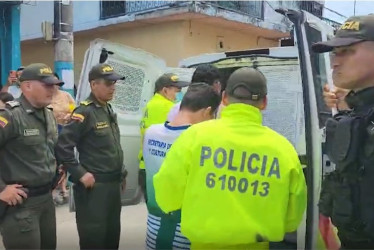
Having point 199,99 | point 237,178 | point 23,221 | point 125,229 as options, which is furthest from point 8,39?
point 237,178

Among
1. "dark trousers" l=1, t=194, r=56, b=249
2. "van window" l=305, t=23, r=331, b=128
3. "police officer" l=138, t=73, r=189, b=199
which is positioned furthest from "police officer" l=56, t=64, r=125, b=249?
"van window" l=305, t=23, r=331, b=128

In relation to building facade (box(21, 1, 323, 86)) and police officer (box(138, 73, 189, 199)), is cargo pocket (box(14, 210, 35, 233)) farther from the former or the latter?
building facade (box(21, 1, 323, 86))

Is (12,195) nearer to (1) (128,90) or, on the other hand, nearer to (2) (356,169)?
(1) (128,90)

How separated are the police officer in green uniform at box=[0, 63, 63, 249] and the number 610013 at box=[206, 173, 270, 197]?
5.05 ft

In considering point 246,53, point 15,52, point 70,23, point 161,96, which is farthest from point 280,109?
point 15,52

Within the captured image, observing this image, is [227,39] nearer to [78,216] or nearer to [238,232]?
[78,216]

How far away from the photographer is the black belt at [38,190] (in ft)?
10.4

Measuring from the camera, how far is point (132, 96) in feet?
15.4

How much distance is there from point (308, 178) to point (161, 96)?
204 centimetres

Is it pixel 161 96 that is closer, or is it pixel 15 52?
pixel 161 96

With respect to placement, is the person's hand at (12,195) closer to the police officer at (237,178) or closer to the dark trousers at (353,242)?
the police officer at (237,178)

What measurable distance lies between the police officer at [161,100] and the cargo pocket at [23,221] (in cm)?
155

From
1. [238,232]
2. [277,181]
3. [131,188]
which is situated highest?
[277,181]

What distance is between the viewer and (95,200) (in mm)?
3697
